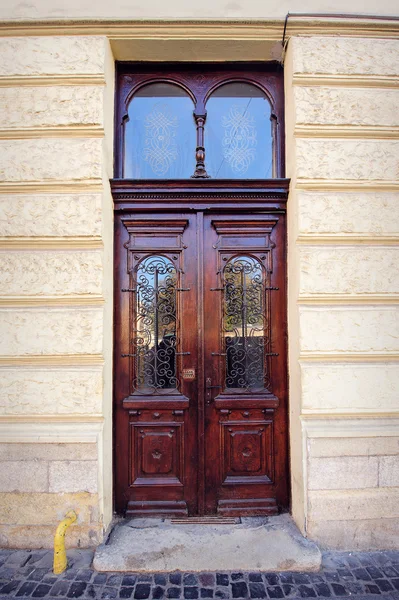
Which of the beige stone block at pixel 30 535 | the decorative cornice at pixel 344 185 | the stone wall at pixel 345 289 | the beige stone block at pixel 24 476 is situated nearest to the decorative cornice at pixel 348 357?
the stone wall at pixel 345 289

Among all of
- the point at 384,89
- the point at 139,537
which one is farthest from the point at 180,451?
the point at 384,89

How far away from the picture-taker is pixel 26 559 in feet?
9.75

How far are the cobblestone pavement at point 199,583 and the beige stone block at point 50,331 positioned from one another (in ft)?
5.80

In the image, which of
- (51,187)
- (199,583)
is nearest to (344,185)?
(51,187)

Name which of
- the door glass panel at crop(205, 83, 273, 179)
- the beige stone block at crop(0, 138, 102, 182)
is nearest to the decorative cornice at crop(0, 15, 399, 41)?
the door glass panel at crop(205, 83, 273, 179)

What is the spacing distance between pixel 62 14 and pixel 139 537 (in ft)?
16.1

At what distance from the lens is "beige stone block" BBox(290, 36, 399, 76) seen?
3338mm

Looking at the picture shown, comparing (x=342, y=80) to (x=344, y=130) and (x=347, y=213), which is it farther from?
(x=347, y=213)

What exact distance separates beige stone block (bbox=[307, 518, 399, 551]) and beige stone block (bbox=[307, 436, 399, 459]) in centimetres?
59

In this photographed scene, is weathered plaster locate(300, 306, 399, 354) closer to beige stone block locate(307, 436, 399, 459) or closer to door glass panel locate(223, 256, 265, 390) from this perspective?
door glass panel locate(223, 256, 265, 390)

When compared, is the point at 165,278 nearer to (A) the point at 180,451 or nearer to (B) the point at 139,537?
(A) the point at 180,451

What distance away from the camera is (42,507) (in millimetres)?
3119

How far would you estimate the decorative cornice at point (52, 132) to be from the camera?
10.8 feet

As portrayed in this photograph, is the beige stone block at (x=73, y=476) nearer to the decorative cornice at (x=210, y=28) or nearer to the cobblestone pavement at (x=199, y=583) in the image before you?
the cobblestone pavement at (x=199, y=583)
